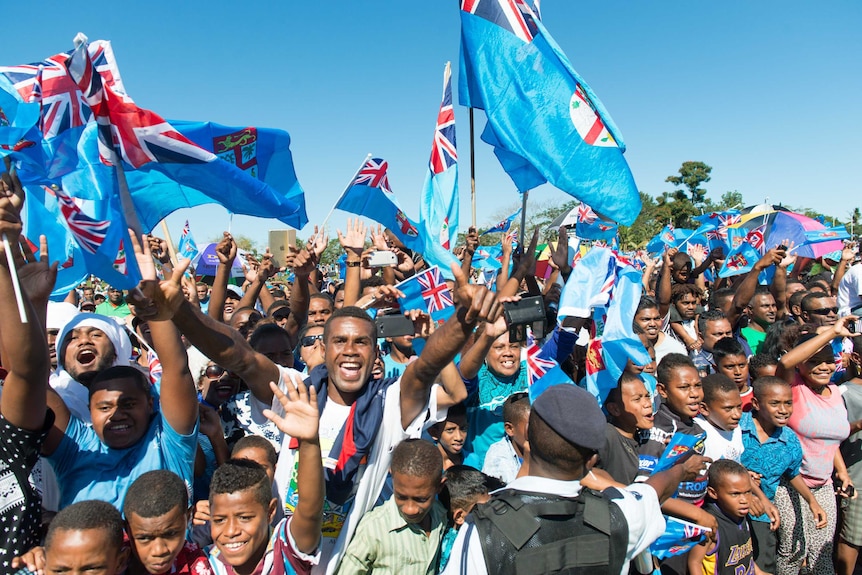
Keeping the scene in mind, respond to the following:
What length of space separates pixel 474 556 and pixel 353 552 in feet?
2.23

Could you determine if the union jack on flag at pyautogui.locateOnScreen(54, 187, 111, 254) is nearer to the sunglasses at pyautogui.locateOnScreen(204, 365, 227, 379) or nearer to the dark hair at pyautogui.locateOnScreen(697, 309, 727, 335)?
the sunglasses at pyautogui.locateOnScreen(204, 365, 227, 379)

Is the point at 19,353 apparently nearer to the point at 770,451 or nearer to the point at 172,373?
the point at 172,373

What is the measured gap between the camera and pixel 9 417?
2018 mm

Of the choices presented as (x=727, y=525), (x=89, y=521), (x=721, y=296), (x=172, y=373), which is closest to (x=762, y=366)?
(x=727, y=525)

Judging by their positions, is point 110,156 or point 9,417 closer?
point 9,417

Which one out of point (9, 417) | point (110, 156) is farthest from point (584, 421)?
point (110, 156)

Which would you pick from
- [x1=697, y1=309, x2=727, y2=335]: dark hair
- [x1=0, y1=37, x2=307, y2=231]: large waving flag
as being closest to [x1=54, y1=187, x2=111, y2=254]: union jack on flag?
[x1=0, y1=37, x2=307, y2=231]: large waving flag

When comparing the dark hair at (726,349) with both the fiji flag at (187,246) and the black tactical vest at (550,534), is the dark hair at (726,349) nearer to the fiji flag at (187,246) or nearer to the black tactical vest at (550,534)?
the black tactical vest at (550,534)

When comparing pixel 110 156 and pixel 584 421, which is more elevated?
pixel 110 156

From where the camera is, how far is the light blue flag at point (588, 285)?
4039 millimetres

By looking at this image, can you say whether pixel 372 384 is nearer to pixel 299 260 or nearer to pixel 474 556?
pixel 474 556

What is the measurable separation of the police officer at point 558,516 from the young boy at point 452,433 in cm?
133

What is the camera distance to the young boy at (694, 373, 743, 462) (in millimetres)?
3531

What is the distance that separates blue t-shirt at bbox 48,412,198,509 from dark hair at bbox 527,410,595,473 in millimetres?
1429
